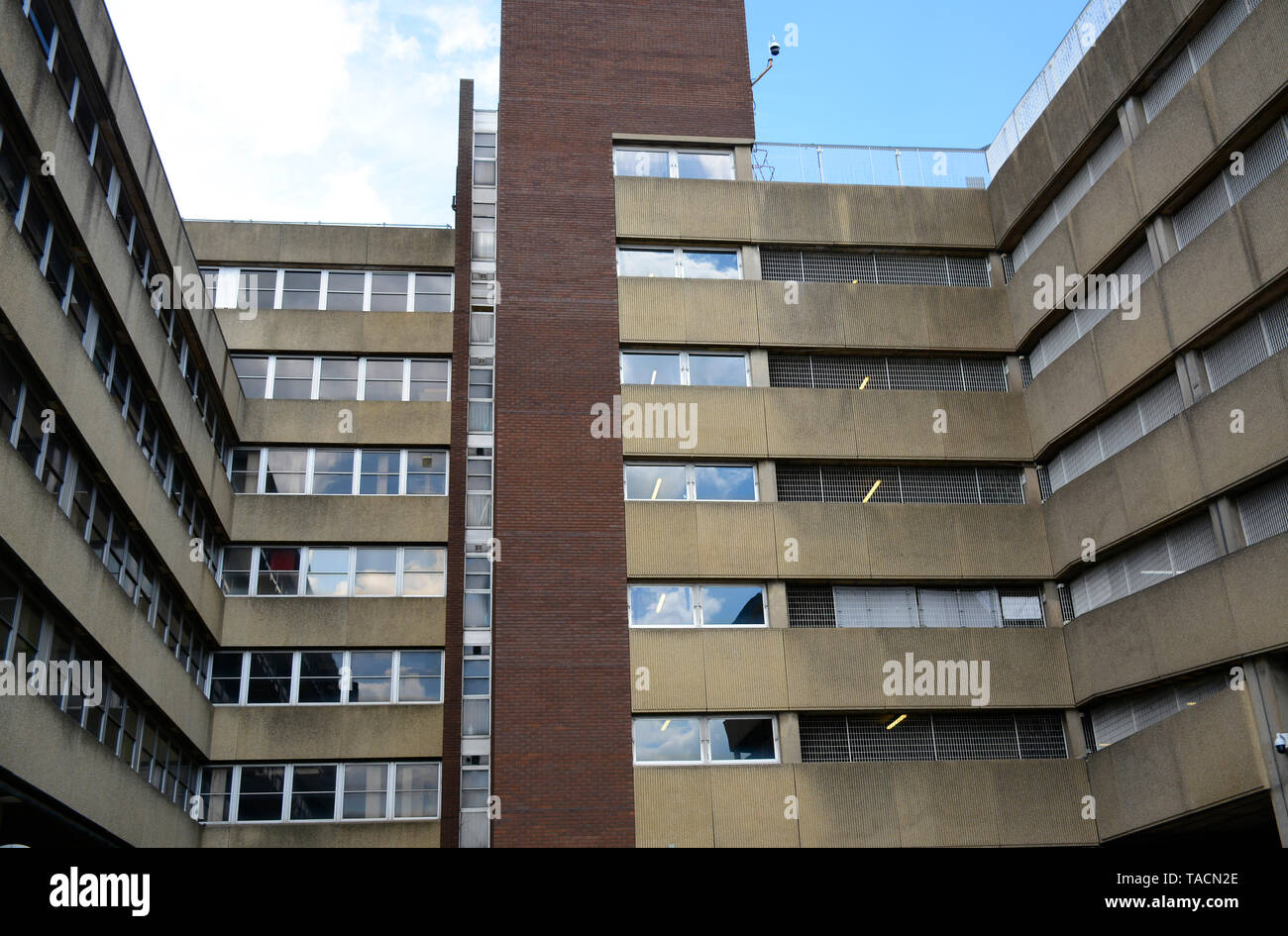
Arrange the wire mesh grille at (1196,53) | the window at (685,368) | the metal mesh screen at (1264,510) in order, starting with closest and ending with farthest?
the metal mesh screen at (1264,510) → the wire mesh grille at (1196,53) → the window at (685,368)

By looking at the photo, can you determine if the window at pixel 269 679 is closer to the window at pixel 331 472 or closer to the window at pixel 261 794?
the window at pixel 261 794

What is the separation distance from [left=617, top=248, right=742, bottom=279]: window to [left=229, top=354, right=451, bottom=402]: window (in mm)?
9359

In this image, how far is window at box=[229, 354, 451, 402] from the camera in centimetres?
3381

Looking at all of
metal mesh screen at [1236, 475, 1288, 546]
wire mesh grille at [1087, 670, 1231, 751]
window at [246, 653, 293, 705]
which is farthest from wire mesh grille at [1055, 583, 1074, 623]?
window at [246, 653, 293, 705]

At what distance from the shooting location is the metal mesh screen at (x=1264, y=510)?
59.9ft

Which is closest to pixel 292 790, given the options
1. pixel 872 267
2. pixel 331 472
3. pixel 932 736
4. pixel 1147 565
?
pixel 331 472

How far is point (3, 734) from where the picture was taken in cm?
1744

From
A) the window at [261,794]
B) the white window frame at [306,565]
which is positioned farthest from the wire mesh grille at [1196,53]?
the window at [261,794]

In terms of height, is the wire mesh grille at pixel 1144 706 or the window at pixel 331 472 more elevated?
the window at pixel 331 472

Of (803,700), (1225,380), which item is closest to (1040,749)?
(803,700)

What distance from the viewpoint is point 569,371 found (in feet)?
84.1

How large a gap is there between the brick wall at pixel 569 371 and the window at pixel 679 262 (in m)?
0.55

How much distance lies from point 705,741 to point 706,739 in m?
0.04

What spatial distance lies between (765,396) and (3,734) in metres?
15.8
